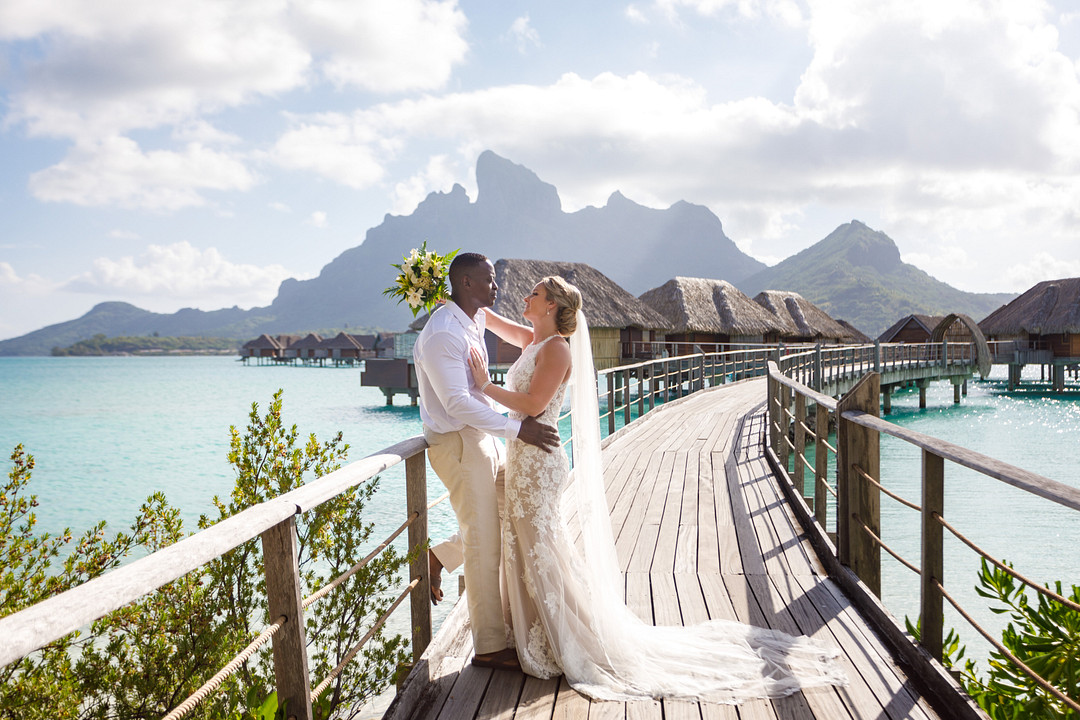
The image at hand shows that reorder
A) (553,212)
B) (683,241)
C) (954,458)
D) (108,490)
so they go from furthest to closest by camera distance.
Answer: (553,212) → (683,241) → (108,490) → (954,458)

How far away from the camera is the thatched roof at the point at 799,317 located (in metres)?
35.9

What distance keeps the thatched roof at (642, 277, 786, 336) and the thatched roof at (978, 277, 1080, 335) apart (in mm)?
11918

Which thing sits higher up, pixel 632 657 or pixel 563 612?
pixel 563 612

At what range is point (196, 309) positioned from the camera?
639 feet

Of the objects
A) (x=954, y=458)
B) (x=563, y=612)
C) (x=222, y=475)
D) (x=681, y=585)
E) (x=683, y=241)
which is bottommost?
(x=222, y=475)

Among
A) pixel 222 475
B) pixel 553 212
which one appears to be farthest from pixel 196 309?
pixel 222 475

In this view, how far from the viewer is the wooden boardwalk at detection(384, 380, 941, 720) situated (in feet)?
7.78

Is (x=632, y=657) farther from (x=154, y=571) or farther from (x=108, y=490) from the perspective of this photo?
(x=108, y=490)

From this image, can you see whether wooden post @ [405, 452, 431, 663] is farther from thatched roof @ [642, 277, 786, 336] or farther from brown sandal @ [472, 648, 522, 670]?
thatched roof @ [642, 277, 786, 336]

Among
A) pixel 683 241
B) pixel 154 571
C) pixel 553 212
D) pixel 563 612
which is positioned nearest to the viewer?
pixel 154 571

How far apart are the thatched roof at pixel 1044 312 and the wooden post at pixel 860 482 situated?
36.6 m

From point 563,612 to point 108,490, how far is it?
816 inches

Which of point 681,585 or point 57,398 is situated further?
point 57,398

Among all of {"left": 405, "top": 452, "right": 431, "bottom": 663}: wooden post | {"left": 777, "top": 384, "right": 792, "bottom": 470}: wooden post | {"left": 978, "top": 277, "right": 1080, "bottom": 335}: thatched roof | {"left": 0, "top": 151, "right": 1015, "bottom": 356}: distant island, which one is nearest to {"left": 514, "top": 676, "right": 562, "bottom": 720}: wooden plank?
{"left": 405, "top": 452, "right": 431, "bottom": 663}: wooden post
